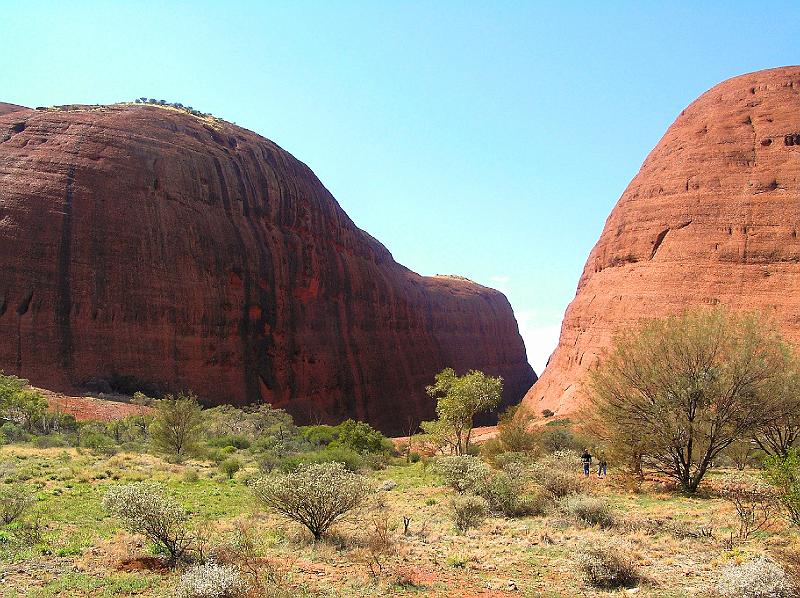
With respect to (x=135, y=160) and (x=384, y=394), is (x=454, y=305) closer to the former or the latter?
(x=384, y=394)

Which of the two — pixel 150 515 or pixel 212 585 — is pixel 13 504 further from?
pixel 212 585

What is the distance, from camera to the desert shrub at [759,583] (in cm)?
563

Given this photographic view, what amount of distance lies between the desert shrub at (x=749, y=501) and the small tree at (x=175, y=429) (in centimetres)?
1589

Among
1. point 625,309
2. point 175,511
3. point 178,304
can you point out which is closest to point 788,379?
point 175,511

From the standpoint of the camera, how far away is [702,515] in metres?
10.8

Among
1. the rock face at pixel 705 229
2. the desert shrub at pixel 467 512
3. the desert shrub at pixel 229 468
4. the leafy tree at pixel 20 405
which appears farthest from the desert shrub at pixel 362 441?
the rock face at pixel 705 229

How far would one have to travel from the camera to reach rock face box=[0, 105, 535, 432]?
1232 inches

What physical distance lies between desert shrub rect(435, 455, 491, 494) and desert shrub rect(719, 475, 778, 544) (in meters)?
5.20

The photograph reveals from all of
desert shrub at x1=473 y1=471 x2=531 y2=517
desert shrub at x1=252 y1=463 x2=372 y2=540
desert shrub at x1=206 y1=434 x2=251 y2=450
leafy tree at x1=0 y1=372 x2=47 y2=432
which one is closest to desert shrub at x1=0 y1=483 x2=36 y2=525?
desert shrub at x1=252 y1=463 x2=372 y2=540

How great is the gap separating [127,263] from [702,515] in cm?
3189

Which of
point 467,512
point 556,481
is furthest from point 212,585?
point 556,481

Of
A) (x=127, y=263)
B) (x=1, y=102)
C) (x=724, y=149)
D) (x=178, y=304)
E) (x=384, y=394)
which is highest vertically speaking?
(x=1, y=102)

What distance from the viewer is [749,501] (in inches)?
480

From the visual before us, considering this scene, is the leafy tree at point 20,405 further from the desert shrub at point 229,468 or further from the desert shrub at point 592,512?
the desert shrub at point 592,512
